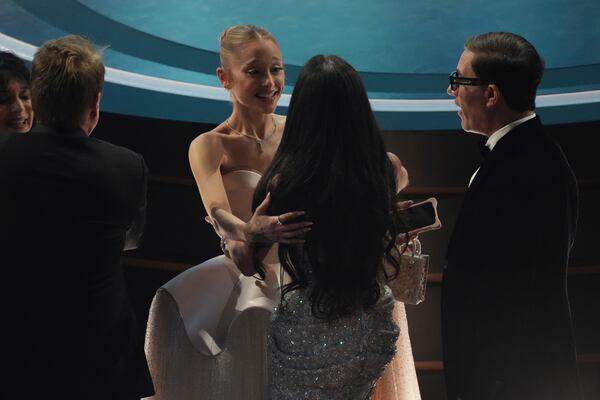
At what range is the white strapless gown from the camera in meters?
2.57

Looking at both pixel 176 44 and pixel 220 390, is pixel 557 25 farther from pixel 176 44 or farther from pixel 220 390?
pixel 220 390

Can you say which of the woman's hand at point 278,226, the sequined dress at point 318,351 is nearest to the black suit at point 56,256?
the woman's hand at point 278,226

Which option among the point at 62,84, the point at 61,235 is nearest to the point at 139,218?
the point at 61,235

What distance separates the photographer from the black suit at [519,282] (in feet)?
6.99

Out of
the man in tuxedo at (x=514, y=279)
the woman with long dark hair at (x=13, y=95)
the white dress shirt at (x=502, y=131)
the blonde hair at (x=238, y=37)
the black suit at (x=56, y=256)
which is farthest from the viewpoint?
the blonde hair at (x=238, y=37)

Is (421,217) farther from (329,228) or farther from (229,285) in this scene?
(229,285)

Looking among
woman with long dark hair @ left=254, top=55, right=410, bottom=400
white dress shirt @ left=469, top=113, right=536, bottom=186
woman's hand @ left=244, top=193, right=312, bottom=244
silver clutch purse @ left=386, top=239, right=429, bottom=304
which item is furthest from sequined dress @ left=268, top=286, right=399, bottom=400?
white dress shirt @ left=469, top=113, right=536, bottom=186

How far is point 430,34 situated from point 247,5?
1.27m

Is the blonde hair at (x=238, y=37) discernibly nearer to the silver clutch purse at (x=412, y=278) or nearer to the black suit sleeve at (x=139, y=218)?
the black suit sleeve at (x=139, y=218)

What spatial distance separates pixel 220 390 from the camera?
2.59 metres

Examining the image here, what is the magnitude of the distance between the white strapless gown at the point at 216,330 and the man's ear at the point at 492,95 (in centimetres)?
75

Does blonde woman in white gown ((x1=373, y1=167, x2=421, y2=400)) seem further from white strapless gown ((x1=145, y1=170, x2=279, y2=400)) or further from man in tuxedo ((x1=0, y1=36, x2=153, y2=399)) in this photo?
man in tuxedo ((x1=0, y1=36, x2=153, y2=399))

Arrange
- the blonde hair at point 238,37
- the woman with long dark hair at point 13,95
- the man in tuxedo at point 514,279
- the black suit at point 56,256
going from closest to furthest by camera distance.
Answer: the black suit at point 56,256
the man in tuxedo at point 514,279
the woman with long dark hair at point 13,95
the blonde hair at point 238,37

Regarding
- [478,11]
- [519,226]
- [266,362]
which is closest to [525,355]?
[519,226]
